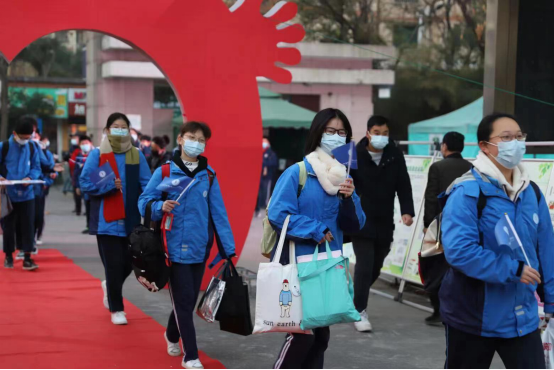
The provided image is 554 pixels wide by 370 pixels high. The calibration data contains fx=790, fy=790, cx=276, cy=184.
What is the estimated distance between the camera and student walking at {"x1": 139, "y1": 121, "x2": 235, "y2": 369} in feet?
18.6

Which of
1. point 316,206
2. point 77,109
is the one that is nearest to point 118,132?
point 316,206

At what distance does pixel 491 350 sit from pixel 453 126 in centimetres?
1581

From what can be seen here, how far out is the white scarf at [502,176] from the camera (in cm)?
377

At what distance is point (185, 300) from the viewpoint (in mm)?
5648

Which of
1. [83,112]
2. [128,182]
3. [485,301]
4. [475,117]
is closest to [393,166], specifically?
[128,182]

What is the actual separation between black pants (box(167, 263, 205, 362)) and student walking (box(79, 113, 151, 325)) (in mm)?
1408

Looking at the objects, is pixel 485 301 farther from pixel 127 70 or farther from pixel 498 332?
pixel 127 70

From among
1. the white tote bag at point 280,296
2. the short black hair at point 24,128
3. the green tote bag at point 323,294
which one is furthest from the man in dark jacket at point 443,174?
the short black hair at point 24,128

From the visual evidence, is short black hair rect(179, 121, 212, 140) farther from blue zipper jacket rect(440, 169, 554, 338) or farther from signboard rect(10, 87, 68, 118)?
signboard rect(10, 87, 68, 118)

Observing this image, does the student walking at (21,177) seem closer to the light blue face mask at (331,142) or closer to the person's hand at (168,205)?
the person's hand at (168,205)

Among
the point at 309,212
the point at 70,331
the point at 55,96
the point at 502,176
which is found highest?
the point at 55,96

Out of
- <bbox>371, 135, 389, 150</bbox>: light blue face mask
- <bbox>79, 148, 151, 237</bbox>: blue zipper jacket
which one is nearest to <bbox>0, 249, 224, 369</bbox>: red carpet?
<bbox>79, 148, 151, 237</bbox>: blue zipper jacket

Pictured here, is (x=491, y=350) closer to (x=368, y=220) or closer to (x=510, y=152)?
(x=510, y=152)

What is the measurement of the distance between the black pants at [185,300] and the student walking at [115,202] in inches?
55.5
